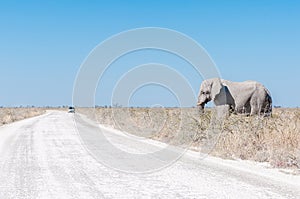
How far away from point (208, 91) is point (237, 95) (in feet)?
4.26

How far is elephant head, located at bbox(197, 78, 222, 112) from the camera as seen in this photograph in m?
20.3

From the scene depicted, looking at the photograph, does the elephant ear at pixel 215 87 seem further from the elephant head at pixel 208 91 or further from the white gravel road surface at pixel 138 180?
the white gravel road surface at pixel 138 180

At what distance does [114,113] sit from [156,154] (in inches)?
1150

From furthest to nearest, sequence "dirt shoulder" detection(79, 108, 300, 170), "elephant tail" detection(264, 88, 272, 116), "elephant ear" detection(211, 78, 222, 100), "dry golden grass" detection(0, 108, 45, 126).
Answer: "dry golden grass" detection(0, 108, 45, 126) < "elephant tail" detection(264, 88, 272, 116) < "elephant ear" detection(211, 78, 222, 100) < "dirt shoulder" detection(79, 108, 300, 170)

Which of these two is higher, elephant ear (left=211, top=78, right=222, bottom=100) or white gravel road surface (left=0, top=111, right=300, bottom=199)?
elephant ear (left=211, top=78, right=222, bottom=100)

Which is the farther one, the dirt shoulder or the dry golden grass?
the dry golden grass

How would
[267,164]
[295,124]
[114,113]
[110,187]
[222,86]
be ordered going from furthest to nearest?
[114,113]
[222,86]
[295,124]
[267,164]
[110,187]

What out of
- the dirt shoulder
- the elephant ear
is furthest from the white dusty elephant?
the dirt shoulder

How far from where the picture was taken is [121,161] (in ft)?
38.0

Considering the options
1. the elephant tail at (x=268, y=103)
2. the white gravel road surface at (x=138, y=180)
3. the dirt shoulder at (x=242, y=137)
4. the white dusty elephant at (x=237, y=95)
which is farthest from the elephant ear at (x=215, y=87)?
the white gravel road surface at (x=138, y=180)

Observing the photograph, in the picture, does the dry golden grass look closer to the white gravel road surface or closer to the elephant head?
the elephant head

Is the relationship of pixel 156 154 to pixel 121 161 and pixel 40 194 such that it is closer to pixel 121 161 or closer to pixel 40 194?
pixel 121 161

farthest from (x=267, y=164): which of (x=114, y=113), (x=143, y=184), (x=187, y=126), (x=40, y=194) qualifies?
(x=114, y=113)

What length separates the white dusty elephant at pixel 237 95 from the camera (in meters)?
20.3
